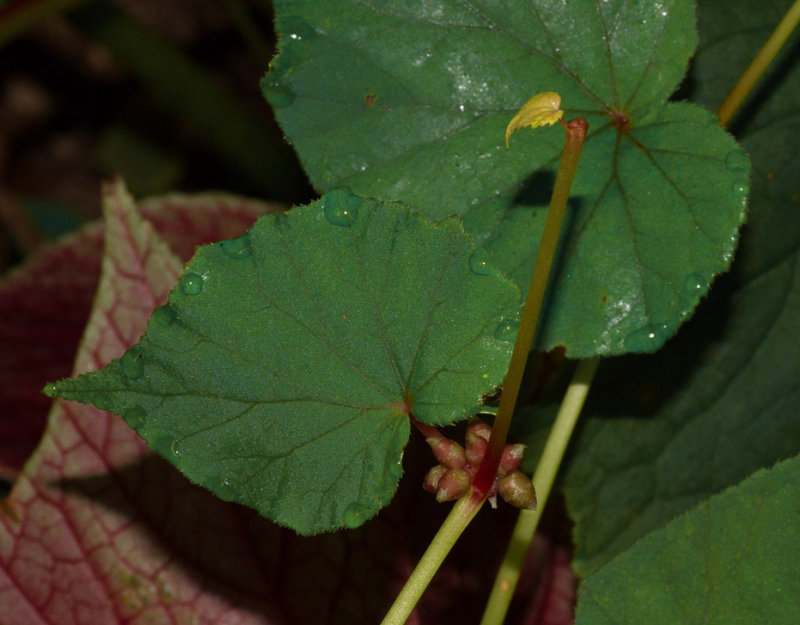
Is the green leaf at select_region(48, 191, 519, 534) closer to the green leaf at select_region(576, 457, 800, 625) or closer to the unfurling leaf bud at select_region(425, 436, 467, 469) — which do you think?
the unfurling leaf bud at select_region(425, 436, 467, 469)

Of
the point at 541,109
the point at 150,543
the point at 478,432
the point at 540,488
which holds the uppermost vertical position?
the point at 541,109

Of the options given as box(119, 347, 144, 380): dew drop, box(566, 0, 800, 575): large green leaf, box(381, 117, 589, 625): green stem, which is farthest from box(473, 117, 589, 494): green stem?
box(566, 0, 800, 575): large green leaf

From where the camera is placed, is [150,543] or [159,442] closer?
[159,442]

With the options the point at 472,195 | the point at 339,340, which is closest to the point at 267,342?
the point at 339,340

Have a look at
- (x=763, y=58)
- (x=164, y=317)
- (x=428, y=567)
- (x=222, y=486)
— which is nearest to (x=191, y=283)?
A: (x=164, y=317)

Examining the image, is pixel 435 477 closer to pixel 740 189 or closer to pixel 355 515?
pixel 355 515
